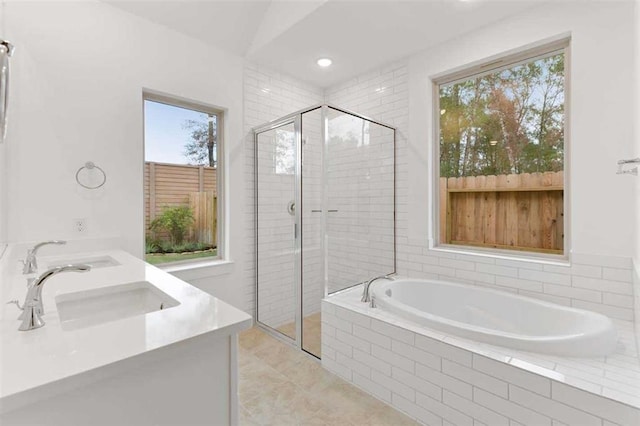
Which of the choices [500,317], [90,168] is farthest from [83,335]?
[500,317]

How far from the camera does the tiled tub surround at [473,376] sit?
1.31 metres

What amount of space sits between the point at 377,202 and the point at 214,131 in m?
1.76

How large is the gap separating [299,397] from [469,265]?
1.74 metres

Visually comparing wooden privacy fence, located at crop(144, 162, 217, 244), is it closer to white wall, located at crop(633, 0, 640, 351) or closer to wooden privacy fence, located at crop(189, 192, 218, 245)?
wooden privacy fence, located at crop(189, 192, 218, 245)

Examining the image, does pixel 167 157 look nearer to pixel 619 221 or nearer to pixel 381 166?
pixel 381 166

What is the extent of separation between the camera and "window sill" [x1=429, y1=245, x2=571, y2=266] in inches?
91.4

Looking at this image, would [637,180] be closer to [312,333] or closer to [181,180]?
[312,333]

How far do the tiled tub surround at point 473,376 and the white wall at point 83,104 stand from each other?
6.18ft

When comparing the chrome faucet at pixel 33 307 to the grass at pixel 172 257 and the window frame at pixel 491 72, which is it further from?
the window frame at pixel 491 72

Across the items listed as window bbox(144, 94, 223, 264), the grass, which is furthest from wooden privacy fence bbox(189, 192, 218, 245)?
the grass

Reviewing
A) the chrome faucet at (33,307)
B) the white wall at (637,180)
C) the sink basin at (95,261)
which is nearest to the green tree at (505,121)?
the white wall at (637,180)

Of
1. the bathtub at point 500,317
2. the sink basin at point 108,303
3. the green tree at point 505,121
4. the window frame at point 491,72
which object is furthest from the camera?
the green tree at point 505,121

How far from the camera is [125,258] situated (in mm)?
2002

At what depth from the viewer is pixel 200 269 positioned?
2.81 meters
